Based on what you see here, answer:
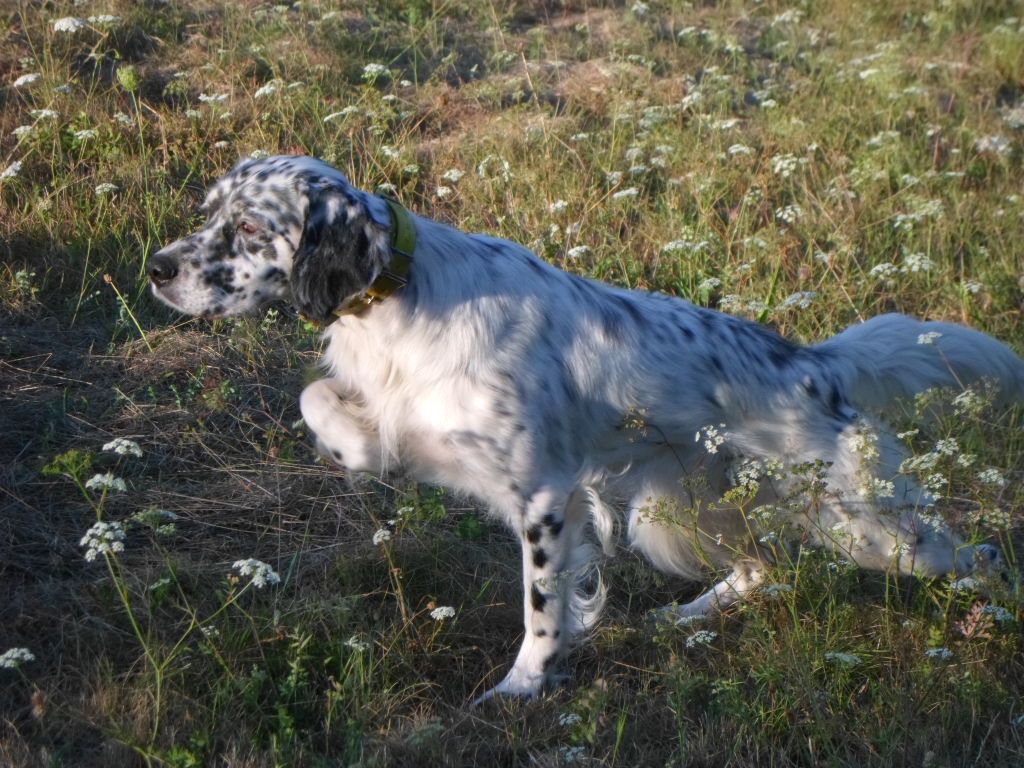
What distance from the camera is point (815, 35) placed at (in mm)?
7969

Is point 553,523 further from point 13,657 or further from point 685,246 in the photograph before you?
point 685,246

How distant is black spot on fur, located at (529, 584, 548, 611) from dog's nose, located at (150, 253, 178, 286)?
50.5 inches

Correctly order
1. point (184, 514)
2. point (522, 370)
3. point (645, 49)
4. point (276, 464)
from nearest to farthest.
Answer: point (522, 370), point (184, 514), point (276, 464), point (645, 49)

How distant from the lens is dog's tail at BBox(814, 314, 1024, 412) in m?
3.71

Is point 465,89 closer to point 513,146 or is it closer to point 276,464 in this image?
point 513,146

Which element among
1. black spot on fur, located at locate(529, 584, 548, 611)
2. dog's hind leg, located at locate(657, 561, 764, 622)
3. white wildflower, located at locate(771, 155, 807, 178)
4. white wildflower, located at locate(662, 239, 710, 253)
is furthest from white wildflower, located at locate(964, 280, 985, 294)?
black spot on fur, located at locate(529, 584, 548, 611)

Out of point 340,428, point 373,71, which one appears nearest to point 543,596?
point 340,428

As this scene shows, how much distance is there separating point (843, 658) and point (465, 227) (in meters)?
3.11

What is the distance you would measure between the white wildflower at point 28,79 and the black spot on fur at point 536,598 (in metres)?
3.66

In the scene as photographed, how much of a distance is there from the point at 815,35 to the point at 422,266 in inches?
221

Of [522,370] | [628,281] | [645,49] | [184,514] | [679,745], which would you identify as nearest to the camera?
[679,745]

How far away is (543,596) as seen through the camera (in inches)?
130

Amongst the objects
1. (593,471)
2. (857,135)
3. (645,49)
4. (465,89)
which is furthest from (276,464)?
(645,49)

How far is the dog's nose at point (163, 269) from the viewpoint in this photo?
3164 millimetres
